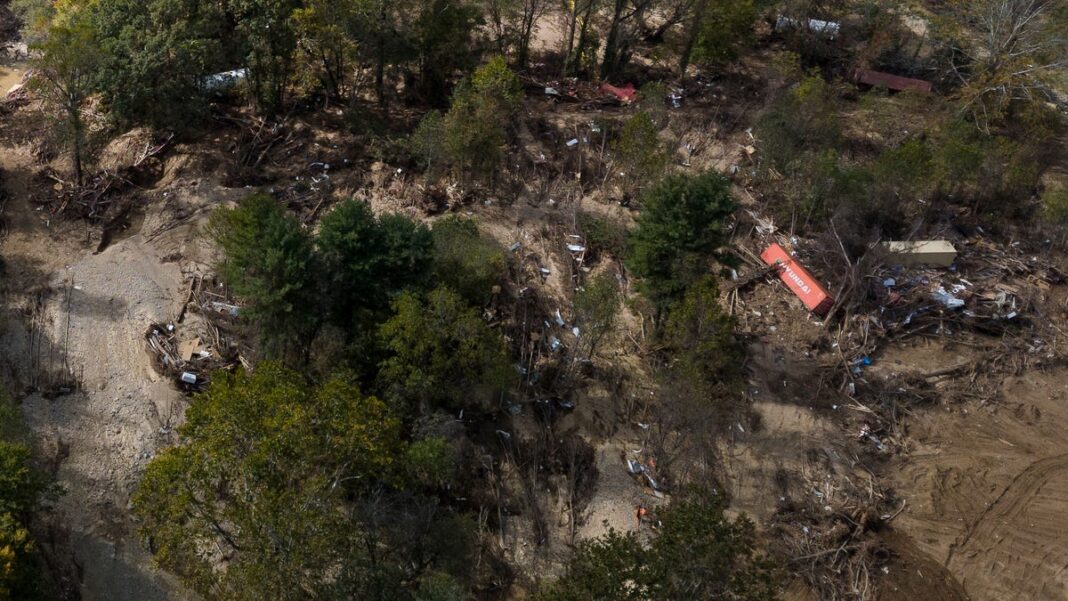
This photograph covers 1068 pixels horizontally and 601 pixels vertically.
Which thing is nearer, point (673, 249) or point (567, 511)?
point (567, 511)

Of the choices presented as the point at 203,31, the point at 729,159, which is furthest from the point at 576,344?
the point at 203,31

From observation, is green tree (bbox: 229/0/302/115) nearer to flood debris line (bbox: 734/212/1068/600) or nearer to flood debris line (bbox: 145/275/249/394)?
flood debris line (bbox: 145/275/249/394)

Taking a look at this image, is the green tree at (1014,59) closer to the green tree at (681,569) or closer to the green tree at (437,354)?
the green tree at (437,354)

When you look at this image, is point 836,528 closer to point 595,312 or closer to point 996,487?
point 996,487

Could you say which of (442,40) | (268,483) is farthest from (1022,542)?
(442,40)

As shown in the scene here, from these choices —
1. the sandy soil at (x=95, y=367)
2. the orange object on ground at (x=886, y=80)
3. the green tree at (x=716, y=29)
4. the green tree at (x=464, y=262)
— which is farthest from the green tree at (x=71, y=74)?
the orange object on ground at (x=886, y=80)

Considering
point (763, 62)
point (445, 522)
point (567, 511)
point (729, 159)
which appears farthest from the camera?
point (763, 62)

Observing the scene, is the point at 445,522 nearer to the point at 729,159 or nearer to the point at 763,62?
the point at 729,159
